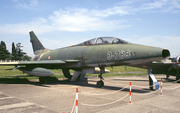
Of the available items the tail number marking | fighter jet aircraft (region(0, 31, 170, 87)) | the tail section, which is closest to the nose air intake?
fighter jet aircraft (region(0, 31, 170, 87))

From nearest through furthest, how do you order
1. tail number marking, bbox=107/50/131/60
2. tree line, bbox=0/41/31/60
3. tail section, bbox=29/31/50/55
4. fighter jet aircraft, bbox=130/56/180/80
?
tail number marking, bbox=107/50/131/60
fighter jet aircraft, bbox=130/56/180/80
tail section, bbox=29/31/50/55
tree line, bbox=0/41/31/60

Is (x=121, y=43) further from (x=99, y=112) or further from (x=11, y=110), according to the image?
(x=11, y=110)

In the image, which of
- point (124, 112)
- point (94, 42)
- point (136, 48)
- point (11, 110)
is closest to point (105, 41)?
point (94, 42)

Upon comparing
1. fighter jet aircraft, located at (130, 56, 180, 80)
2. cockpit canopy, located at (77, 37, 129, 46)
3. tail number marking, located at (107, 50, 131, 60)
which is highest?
cockpit canopy, located at (77, 37, 129, 46)

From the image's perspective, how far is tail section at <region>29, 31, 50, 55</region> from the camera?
17.4 m

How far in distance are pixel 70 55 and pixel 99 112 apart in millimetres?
7988

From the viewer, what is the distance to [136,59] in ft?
29.5

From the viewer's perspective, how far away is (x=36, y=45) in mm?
17625

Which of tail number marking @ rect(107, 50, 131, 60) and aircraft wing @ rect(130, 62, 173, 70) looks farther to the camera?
aircraft wing @ rect(130, 62, 173, 70)

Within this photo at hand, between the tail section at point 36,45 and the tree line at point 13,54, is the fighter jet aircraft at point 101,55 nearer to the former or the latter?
the tail section at point 36,45

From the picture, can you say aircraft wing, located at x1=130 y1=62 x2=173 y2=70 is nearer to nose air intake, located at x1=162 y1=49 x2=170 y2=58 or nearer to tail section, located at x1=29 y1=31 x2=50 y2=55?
nose air intake, located at x1=162 y1=49 x2=170 y2=58

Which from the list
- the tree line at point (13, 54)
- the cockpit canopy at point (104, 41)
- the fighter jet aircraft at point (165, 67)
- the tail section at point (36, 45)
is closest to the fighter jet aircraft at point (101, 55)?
the cockpit canopy at point (104, 41)

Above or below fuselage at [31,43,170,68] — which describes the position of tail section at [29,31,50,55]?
above

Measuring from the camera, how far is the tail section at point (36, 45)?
1739 centimetres
